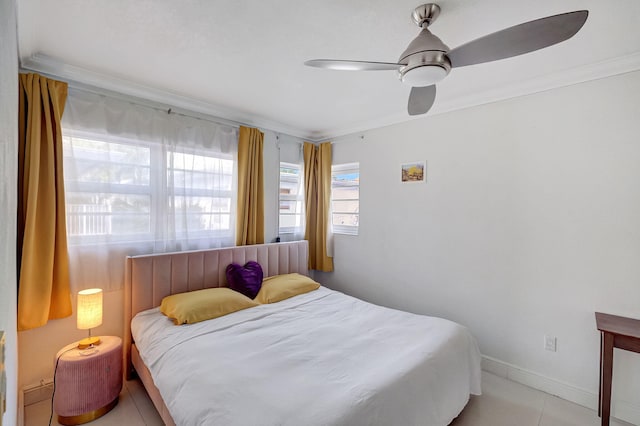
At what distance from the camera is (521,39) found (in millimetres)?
1285

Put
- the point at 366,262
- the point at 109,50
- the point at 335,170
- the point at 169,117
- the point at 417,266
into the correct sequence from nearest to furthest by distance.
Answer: the point at 109,50 → the point at 169,117 → the point at 417,266 → the point at 366,262 → the point at 335,170

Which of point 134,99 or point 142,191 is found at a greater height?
point 134,99

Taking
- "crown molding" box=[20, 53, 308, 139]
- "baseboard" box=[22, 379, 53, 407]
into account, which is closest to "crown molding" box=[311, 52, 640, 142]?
"crown molding" box=[20, 53, 308, 139]

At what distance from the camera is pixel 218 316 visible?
2.36 metres

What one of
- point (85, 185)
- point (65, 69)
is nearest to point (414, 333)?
point (85, 185)

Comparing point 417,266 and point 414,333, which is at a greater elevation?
point 417,266

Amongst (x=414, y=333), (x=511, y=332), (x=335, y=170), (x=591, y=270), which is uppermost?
(x=335, y=170)

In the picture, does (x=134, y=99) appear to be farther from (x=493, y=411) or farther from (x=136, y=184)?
(x=493, y=411)

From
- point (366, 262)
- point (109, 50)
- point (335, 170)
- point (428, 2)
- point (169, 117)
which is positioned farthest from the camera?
point (335, 170)

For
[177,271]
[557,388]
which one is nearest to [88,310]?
[177,271]

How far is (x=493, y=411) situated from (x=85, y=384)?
294 centimetres

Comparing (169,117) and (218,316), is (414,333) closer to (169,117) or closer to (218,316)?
(218,316)

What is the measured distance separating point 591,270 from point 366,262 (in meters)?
2.10

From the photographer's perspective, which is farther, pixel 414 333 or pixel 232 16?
pixel 414 333
